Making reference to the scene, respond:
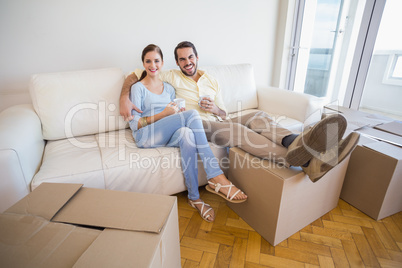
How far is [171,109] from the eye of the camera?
1492mm

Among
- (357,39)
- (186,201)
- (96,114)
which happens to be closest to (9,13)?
(96,114)

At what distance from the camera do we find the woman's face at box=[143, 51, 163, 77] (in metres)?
1.53

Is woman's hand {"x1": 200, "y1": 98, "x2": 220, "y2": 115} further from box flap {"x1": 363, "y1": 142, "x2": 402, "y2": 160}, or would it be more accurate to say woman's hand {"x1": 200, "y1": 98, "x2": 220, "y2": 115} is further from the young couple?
box flap {"x1": 363, "y1": 142, "x2": 402, "y2": 160}

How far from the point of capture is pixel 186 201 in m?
1.55

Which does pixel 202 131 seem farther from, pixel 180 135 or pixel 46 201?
pixel 46 201

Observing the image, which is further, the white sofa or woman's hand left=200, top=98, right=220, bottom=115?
woman's hand left=200, top=98, right=220, bottom=115

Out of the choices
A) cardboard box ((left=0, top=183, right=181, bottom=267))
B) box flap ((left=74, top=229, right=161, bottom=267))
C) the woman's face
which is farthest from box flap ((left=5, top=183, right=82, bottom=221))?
the woman's face

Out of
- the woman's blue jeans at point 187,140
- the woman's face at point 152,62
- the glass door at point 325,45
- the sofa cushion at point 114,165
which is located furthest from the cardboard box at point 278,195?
the glass door at point 325,45

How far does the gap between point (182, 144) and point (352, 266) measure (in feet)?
3.46

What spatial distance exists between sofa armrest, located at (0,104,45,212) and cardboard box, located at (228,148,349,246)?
108cm

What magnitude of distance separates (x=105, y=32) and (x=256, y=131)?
143cm

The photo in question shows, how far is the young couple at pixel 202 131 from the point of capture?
104cm

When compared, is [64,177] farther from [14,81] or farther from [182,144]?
[14,81]

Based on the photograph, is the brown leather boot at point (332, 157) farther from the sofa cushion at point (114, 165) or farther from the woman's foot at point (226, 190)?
the sofa cushion at point (114, 165)
